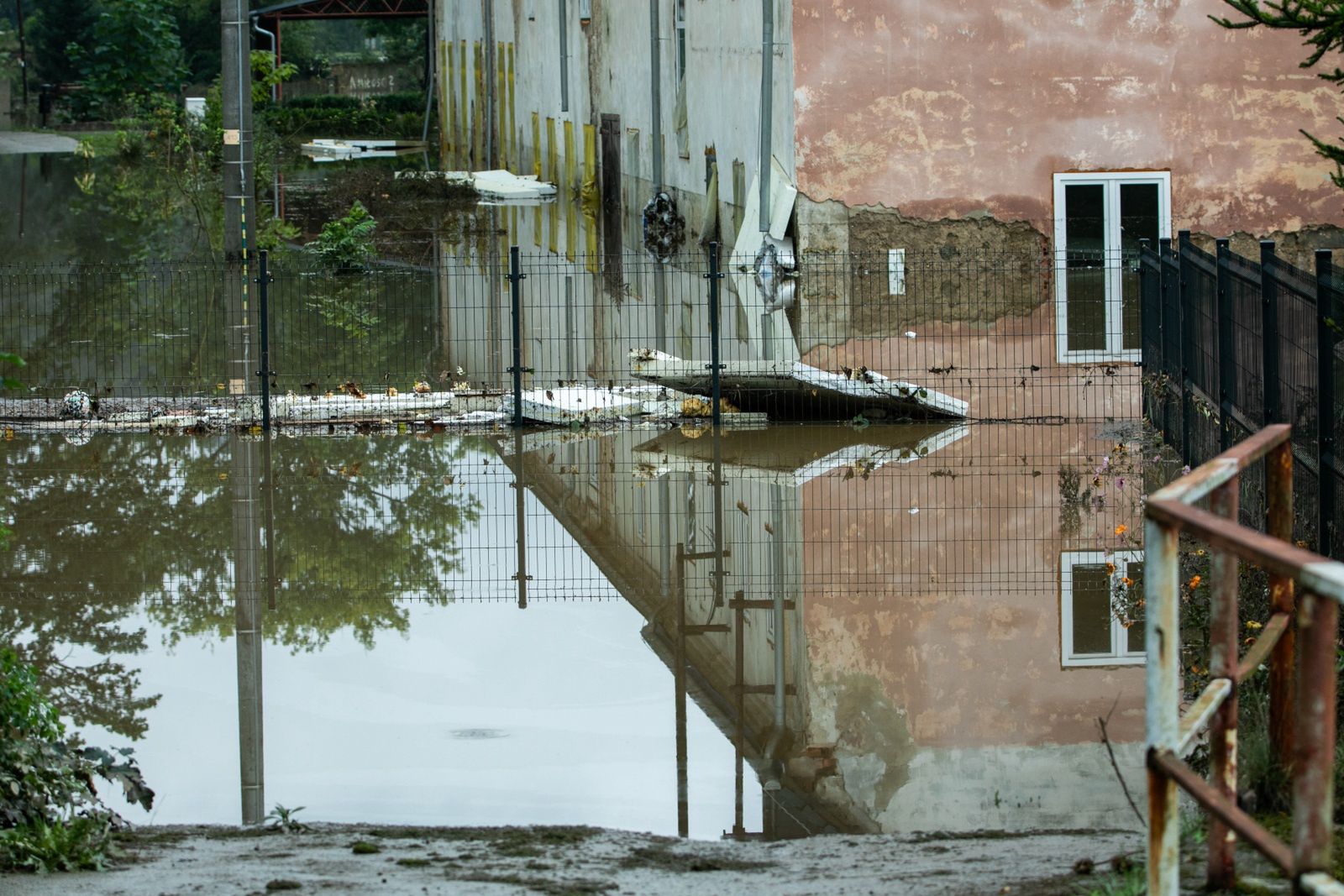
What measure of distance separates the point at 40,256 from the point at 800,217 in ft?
60.1

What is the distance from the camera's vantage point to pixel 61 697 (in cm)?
934

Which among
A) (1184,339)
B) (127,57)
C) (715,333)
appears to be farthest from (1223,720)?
(127,57)

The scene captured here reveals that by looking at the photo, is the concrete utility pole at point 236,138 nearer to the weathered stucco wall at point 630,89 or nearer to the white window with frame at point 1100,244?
the weathered stucco wall at point 630,89

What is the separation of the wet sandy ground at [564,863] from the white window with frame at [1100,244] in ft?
40.9

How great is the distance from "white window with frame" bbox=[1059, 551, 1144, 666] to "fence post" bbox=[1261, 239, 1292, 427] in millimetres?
1204

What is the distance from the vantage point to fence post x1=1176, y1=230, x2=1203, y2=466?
1493 cm

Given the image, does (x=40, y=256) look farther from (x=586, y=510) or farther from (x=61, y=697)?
(x=61, y=697)

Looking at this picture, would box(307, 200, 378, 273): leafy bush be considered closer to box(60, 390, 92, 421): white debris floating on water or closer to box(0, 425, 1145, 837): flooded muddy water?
box(60, 390, 92, 421): white debris floating on water

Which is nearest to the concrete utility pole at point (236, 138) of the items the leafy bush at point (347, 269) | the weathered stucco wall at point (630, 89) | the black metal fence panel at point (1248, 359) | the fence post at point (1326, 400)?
the leafy bush at point (347, 269)

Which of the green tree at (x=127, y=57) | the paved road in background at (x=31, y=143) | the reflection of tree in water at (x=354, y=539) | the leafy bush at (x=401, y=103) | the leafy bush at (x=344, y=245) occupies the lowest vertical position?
the reflection of tree in water at (x=354, y=539)

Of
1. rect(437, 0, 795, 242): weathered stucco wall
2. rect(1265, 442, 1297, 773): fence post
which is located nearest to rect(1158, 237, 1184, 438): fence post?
rect(437, 0, 795, 242): weathered stucco wall

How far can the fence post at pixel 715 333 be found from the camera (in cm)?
1694

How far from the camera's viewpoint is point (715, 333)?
17.0 metres

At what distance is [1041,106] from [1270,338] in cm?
785
